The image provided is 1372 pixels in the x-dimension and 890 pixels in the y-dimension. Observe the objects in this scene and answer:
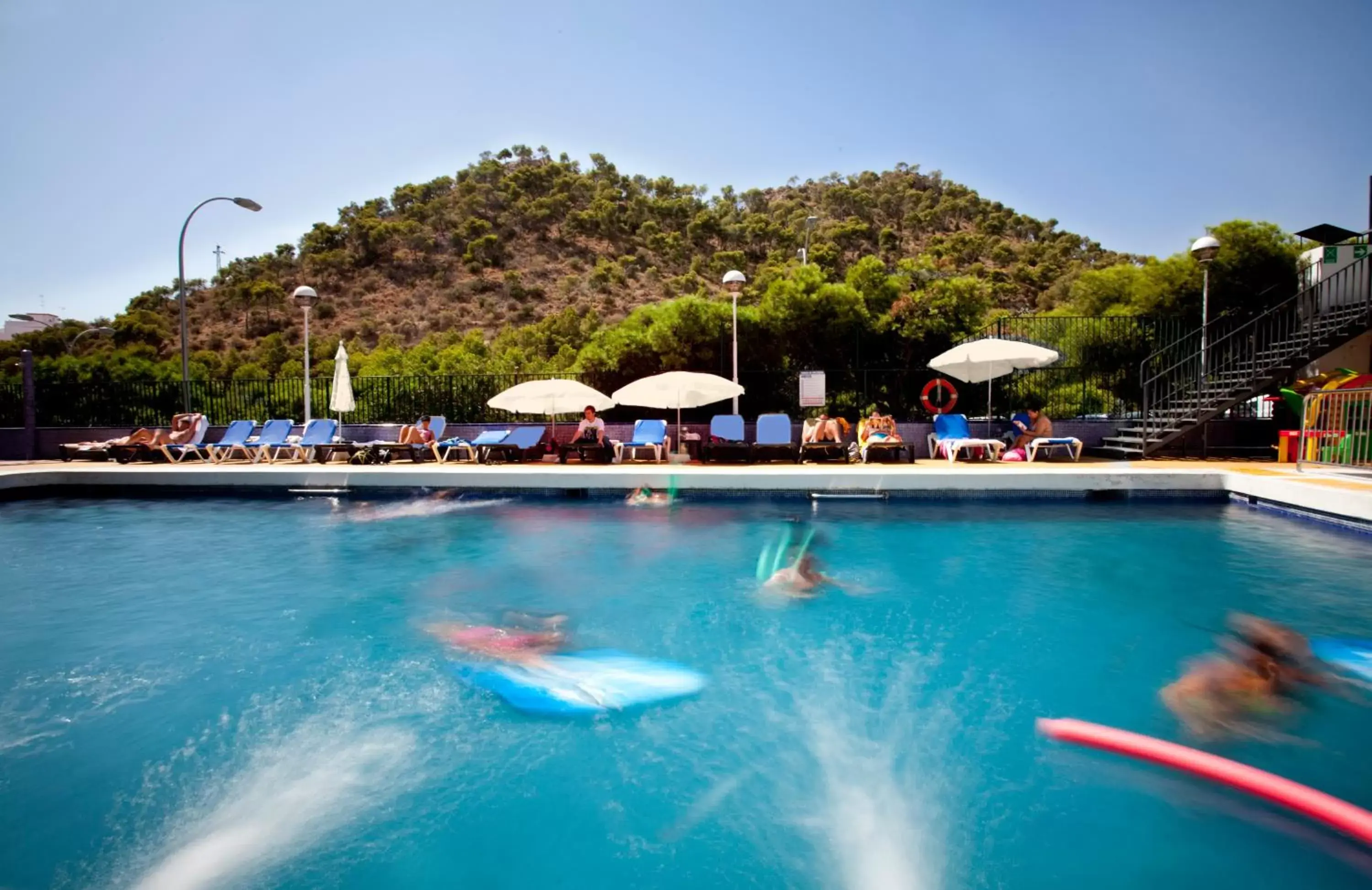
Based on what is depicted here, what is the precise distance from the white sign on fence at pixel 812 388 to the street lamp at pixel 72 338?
41072 millimetres

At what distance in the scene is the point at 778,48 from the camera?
48.3ft

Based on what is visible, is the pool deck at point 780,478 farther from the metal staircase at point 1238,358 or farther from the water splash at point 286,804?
the water splash at point 286,804

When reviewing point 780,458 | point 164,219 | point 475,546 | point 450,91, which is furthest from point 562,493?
point 164,219

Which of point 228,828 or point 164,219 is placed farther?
point 164,219

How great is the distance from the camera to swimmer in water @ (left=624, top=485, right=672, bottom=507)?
9.47 metres

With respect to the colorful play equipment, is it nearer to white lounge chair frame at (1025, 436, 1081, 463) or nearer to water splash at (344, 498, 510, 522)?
white lounge chair frame at (1025, 436, 1081, 463)

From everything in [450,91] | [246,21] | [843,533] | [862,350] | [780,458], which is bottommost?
[843,533]

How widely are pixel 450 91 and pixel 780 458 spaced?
1363 cm

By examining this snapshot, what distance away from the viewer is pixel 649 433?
12141 mm

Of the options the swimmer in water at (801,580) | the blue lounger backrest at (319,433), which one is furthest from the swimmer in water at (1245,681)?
the blue lounger backrest at (319,433)

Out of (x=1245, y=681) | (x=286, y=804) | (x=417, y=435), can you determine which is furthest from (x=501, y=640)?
(x=417, y=435)

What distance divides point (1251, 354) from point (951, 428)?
198 inches

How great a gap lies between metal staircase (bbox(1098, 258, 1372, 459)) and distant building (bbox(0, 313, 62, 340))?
58.9 metres

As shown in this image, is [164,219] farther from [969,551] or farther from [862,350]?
[969,551]
